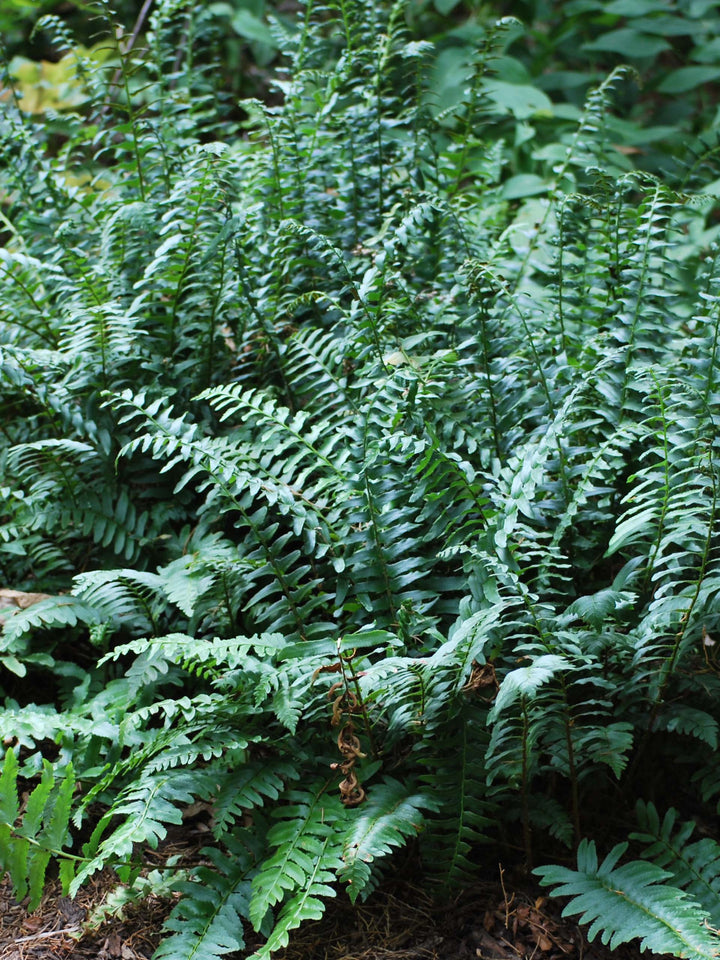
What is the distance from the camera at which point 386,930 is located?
198cm

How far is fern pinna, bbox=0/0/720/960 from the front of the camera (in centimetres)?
192

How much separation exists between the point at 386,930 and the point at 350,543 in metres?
0.90

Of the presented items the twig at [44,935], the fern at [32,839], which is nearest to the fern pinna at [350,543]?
the fern at [32,839]

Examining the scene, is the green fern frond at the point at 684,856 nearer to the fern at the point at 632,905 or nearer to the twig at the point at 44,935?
the fern at the point at 632,905

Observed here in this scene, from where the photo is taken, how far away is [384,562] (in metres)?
2.20

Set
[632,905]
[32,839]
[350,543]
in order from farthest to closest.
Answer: [350,543], [32,839], [632,905]

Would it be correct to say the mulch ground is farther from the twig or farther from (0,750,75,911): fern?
(0,750,75,911): fern

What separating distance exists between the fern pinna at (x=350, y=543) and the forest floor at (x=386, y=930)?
7 cm

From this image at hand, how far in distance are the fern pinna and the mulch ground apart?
0.25 feet

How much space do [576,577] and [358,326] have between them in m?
0.89

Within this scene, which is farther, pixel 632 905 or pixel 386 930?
pixel 386 930

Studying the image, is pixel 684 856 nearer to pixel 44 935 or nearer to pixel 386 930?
pixel 386 930

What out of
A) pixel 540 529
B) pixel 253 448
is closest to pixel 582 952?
pixel 540 529

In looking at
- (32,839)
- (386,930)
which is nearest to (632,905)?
(386,930)
